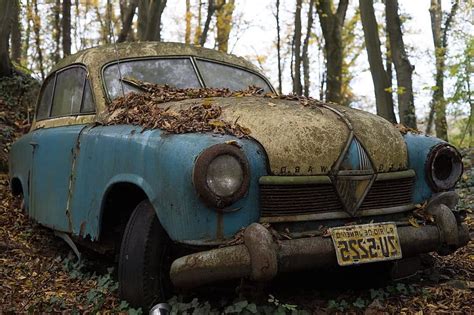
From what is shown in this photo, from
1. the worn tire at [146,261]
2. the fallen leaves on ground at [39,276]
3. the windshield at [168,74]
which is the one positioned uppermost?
the windshield at [168,74]

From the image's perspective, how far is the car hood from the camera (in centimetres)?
310

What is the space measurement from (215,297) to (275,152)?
0.97m

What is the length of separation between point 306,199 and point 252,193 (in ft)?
1.08

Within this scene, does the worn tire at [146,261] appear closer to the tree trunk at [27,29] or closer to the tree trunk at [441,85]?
the tree trunk at [441,85]

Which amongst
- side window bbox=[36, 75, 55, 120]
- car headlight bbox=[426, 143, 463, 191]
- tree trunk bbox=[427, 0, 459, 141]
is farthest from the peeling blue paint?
tree trunk bbox=[427, 0, 459, 141]

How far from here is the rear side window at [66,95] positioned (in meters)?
4.49

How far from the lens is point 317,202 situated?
10.2ft

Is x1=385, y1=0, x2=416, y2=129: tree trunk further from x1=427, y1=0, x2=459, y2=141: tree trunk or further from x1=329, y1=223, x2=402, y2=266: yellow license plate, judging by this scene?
x1=329, y1=223, x2=402, y2=266: yellow license plate

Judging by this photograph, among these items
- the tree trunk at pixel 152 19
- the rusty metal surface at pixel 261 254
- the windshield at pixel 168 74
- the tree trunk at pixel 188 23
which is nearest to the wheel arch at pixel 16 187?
the windshield at pixel 168 74

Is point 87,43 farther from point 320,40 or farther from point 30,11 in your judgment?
point 320,40

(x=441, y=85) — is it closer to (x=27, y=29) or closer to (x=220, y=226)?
(x=27, y=29)

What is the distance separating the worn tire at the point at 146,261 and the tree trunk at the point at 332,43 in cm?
1101

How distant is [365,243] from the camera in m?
3.02

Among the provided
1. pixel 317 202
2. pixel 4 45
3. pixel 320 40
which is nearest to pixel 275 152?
pixel 317 202
